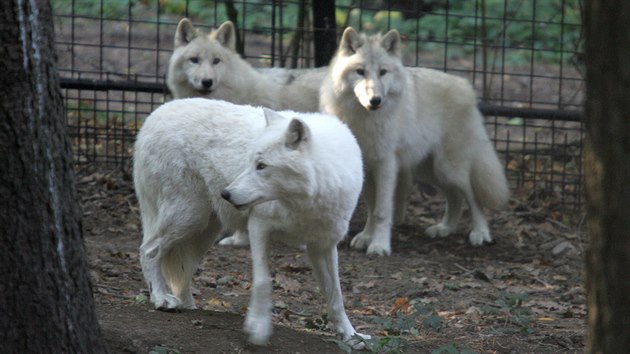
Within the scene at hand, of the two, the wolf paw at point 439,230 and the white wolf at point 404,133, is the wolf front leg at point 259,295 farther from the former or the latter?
the wolf paw at point 439,230

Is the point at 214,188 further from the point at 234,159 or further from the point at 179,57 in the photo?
the point at 179,57

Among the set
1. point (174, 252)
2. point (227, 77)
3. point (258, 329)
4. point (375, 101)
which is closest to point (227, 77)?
point (227, 77)

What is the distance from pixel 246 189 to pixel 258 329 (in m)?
0.68

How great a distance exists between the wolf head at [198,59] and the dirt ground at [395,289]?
3.92 feet

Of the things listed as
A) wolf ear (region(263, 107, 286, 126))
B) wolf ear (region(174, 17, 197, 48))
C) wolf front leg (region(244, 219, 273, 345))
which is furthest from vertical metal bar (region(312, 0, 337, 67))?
wolf front leg (region(244, 219, 273, 345))

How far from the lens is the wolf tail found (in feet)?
30.2

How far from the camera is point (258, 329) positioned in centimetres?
475

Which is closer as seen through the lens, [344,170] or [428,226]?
[344,170]

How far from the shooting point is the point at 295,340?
16.2 feet

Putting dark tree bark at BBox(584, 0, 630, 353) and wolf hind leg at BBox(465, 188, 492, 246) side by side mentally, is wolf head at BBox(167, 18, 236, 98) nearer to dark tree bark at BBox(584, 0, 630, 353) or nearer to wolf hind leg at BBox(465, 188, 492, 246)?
wolf hind leg at BBox(465, 188, 492, 246)

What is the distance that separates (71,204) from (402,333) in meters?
2.46

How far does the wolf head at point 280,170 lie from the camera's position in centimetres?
474

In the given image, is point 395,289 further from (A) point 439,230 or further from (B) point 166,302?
(A) point 439,230

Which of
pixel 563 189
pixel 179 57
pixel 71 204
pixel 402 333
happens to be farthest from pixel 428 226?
pixel 71 204
